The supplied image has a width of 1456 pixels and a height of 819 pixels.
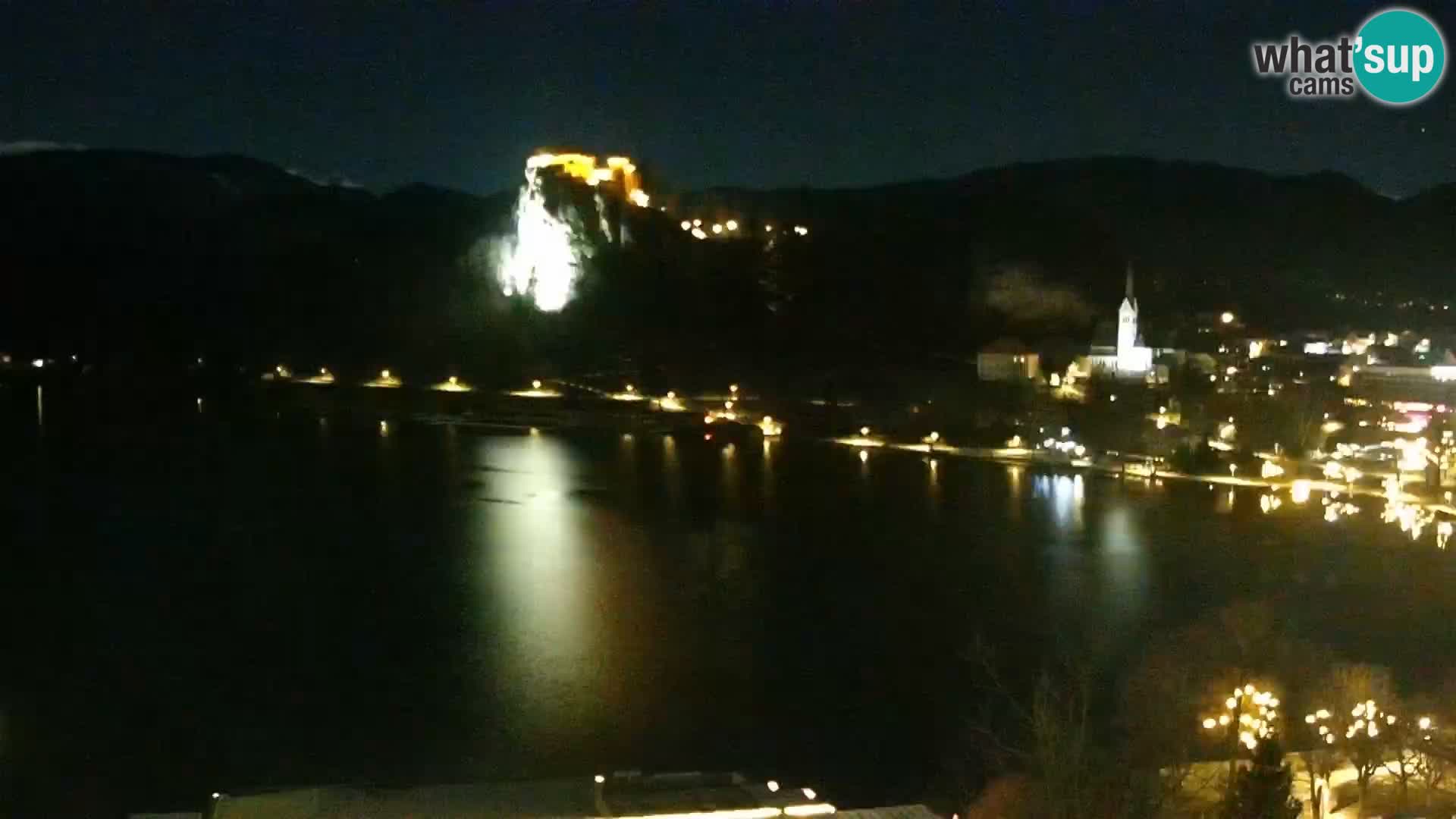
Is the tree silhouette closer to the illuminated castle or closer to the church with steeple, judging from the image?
the church with steeple

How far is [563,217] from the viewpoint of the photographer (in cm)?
1612

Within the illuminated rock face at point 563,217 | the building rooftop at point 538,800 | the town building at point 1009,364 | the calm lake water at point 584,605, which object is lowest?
the calm lake water at point 584,605

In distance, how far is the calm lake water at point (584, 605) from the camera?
421cm

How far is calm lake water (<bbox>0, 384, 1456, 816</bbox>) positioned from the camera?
4211mm

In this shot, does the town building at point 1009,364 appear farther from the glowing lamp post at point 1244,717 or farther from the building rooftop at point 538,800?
the building rooftop at point 538,800

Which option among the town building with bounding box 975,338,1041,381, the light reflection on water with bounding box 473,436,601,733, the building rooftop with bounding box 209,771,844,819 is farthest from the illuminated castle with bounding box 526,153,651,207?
the building rooftop with bounding box 209,771,844,819

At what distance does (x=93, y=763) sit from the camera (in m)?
4.02

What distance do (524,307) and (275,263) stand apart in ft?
22.2

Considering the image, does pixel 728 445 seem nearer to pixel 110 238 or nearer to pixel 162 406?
pixel 162 406

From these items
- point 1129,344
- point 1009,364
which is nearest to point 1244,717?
point 1009,364

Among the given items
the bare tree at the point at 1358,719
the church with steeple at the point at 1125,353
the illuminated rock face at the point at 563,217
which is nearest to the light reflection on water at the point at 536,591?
the bare tree at the point at 1358,719

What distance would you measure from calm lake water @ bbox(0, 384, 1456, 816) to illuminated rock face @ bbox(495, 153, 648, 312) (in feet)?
17.9

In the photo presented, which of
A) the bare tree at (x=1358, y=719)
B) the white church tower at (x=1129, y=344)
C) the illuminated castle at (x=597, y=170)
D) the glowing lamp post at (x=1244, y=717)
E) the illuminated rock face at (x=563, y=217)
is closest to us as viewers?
the bare tree at (x=1358, y=719)

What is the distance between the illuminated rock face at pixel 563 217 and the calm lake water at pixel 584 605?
5.46 meters
